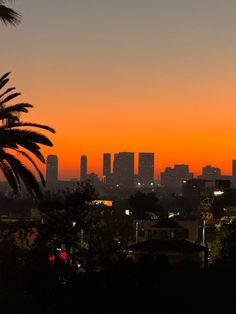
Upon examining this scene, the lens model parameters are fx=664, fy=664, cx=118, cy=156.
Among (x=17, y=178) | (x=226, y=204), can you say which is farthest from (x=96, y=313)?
(x=226, y=204)

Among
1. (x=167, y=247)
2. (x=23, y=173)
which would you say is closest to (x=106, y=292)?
(x=23, y=173)

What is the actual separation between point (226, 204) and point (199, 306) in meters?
98.8

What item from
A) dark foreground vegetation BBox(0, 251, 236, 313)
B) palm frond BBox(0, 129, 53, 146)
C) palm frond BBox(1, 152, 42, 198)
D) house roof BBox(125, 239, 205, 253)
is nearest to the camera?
dark foreground vegetation BBox(0, 251, 236, 313)

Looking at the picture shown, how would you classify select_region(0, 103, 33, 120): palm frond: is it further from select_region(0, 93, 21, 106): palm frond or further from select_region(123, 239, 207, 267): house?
select_region(123, 239, 207, 267): house

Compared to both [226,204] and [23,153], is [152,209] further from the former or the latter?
[23,153]

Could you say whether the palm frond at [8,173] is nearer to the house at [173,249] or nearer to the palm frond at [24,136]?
the palm frond at [24,136]

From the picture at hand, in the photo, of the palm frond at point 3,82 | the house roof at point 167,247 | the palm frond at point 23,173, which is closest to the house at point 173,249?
the house roof at point 167,247

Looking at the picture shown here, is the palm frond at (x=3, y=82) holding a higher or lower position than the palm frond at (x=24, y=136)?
higher

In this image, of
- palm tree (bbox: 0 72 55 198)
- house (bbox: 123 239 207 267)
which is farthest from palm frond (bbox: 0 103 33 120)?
house (bbox: 123 239 207 267)

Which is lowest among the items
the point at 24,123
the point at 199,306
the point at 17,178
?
the point at 199,306

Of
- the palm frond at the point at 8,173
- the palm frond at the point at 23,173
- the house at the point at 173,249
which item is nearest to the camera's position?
the palm frond at the point at 23,173

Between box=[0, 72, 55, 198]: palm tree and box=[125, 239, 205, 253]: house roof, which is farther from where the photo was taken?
box=[125, 239, 205, 253]: house roof

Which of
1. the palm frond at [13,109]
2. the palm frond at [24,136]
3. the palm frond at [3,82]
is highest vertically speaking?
the palm frond at [3,82]

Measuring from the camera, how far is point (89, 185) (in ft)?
117
